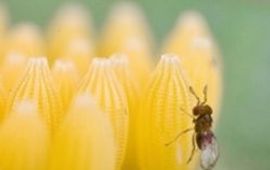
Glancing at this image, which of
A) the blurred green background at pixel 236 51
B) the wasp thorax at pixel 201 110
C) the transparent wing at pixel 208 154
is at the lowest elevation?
the transparent wing at pixel 208 154

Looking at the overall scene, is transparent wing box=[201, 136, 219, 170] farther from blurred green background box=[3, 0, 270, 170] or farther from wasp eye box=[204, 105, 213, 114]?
blurred green background box=[3, 0, 270, 170]

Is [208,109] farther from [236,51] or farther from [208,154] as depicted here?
[236,51]

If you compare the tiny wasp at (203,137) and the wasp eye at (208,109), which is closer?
the tiny wasp at (203,137)

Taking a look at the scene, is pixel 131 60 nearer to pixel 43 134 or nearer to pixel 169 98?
pixel 169 98

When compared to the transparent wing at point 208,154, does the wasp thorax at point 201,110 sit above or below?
above

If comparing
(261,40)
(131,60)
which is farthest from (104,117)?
(261,40)

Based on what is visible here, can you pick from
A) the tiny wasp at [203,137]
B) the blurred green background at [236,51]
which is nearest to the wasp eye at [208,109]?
the tiny wasp at [203,137]

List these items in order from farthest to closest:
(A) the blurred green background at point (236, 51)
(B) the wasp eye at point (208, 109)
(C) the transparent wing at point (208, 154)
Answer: (A) the blurred green background at point (236, 51) < (B) the wasp eye at point (208, 109) < (C) the transparent wing at point (208, 154)

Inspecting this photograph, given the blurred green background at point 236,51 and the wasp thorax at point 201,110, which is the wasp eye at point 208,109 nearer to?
the wasp thorax at point 201,110
